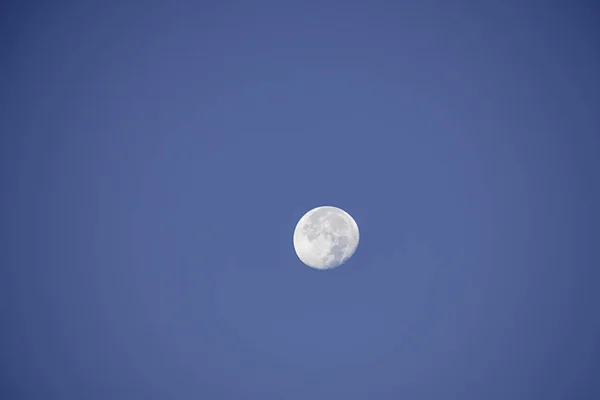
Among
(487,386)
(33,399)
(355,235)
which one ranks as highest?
(355,235)

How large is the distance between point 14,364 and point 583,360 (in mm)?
24358

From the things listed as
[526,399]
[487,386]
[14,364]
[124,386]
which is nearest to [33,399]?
[14,364]

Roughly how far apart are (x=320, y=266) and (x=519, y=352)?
36.1ft

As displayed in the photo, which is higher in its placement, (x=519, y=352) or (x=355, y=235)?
(x=355, y=235)

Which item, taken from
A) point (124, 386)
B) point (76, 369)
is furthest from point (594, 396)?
point (76, 369)

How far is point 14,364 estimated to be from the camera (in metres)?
19.5

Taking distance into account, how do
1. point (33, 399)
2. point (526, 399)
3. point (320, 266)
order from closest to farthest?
point (320, 266), point (33, 399), point (526, 399)

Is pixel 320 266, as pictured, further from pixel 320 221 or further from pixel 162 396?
pixel 162 396

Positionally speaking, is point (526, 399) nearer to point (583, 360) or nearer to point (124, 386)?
point (583, 360)

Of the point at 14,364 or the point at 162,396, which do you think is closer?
the point at 14,364

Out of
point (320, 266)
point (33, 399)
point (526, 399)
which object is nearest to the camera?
point (320, 266)

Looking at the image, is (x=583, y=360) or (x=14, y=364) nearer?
(x=14, y=364)

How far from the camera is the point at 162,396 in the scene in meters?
21.5

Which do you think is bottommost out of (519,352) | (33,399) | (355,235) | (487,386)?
(33,399)
